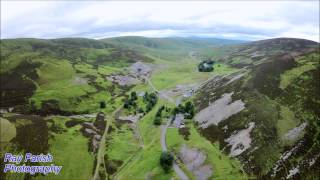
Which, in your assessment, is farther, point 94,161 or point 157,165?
point 94,161

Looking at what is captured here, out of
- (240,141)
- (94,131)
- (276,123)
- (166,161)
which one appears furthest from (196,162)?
(94,131)

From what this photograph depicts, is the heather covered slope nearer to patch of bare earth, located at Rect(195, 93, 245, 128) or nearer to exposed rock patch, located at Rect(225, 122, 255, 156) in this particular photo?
exposed rock patch, located at Rect(225, 122, 255, 156)

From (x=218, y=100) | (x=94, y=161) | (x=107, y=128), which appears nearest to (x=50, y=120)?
(x=107, y=128)

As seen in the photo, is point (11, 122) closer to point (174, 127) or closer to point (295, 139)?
point (174, 127)

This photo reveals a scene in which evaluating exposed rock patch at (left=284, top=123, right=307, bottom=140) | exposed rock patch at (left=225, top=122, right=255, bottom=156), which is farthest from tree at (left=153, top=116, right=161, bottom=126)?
exposed rock patch at (left=284, top=123, right=307, bottom=140)

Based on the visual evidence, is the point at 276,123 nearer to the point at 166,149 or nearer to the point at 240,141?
the point at 240,141
